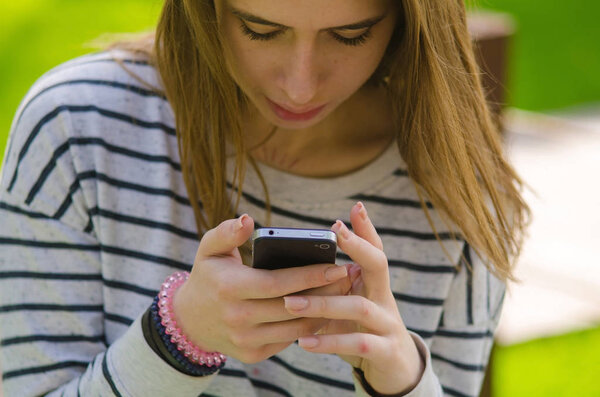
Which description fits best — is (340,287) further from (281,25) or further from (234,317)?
(281,25)

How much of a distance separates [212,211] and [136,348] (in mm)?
313

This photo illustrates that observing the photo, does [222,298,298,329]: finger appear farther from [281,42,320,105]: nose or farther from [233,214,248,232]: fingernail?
[281,42,320,105]: nose

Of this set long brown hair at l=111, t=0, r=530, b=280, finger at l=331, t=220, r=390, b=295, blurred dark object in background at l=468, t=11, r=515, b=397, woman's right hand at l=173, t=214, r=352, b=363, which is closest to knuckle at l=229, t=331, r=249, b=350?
woman's right hand at l=173, t=214, r=352, b=363

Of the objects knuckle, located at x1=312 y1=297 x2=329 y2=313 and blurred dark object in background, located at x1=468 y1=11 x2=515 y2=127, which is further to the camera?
blurred dark object in background, located at x1=468 y1=11 x2=515 y2=127

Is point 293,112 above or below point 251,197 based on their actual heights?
above

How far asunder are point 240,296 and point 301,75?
1.29 feet

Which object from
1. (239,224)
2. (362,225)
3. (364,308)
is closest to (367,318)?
(364,308)

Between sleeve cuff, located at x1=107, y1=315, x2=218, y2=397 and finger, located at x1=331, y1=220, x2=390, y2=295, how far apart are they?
1.17 ft

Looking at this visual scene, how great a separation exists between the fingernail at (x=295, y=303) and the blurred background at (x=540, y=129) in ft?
2.48

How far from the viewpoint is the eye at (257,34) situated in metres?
1.45

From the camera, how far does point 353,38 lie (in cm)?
149

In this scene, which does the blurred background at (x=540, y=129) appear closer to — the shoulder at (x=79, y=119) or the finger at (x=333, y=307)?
the shoulder at (x=79, y=119)

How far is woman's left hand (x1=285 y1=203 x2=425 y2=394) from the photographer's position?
1.28m

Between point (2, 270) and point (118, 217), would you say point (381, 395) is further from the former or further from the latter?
point (2, 270)
